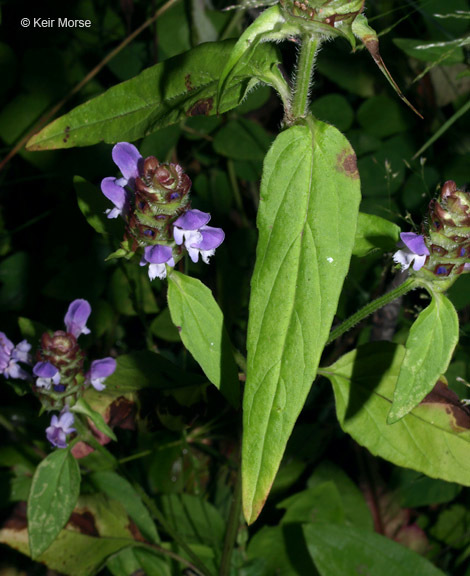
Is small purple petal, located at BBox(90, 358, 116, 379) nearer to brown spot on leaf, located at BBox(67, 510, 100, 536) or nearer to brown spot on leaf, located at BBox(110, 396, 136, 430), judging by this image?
brown spot on leaf, located at BBox(110, 396, 136, 430)

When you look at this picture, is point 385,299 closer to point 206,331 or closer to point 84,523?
point 206,331

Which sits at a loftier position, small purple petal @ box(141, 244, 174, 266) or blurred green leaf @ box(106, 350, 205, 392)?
small purple petal @ box(141, 244, 174, 266)

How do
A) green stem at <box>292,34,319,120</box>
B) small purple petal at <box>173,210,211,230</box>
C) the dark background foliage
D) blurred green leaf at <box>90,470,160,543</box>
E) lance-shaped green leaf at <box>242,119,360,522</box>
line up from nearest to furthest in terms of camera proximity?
1. lance-shaped green leaf at <box>242,119,360,522</box>
2. green stem at <box>292,34,319,120</box>
3. small purple petal at <box>173,210,211,230</box>
4. blurred green leaf at <box>90,470,160,543</box>
5. the dark background foliage

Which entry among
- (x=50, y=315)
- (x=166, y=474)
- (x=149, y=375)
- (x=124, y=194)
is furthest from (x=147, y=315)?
(x=124, y=194)

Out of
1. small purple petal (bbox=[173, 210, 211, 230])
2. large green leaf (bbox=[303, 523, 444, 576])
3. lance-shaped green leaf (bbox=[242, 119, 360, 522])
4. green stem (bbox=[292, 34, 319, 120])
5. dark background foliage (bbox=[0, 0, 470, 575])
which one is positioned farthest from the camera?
dark background foliage (bbox=[0, 0, 470, 575])

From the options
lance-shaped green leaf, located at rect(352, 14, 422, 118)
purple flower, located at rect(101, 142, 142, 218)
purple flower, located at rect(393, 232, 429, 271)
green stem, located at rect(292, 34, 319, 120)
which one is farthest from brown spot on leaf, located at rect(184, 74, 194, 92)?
purple flower, located at rect(393, 232, 429, 271)

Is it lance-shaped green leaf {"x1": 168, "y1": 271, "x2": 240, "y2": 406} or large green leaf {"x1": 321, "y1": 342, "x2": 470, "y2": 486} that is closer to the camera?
lance-shaped green leaf {"x1": 168, "y1": 271, "x2": 240, "y2": 406}

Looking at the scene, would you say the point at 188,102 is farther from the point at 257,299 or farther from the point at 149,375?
the point at 149,375
